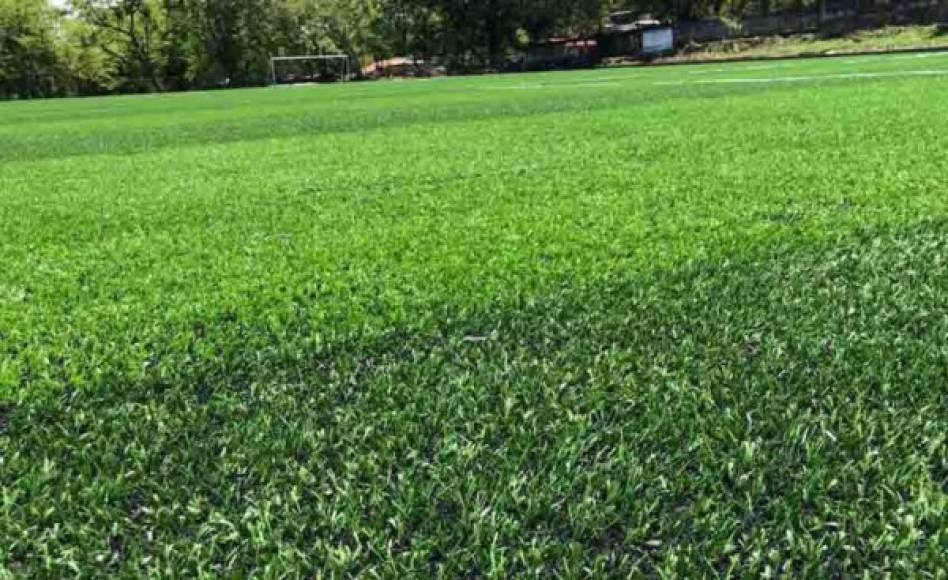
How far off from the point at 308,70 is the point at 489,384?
52.0 m

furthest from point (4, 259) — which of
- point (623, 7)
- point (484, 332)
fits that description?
point (623, 7)

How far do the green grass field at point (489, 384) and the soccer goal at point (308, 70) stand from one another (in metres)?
46.7

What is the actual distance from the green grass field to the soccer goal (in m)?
46.7

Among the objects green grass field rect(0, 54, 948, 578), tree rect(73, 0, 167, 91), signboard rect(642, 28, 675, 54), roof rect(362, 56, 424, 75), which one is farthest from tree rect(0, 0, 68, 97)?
green grass field rect(0, 54, 948, 578)

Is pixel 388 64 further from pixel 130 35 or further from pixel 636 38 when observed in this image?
pixel 130 35

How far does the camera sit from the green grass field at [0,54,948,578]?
1.15 metres

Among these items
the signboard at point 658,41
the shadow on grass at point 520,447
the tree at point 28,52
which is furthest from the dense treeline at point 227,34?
the shadow on grass at point 520,447

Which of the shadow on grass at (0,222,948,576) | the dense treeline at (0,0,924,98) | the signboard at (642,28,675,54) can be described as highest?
the dense treeline at (0,0,924,98)

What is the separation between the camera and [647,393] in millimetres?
1576

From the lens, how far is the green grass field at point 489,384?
1.15m

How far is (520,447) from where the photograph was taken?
1398 millimetres

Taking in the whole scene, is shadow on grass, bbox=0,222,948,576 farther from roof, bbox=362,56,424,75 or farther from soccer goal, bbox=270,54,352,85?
roof, bbox=362,56,424,75

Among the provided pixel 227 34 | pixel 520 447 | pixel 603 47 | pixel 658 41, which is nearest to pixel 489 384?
pixel 520 447

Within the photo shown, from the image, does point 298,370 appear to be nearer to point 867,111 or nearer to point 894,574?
point 894,574
